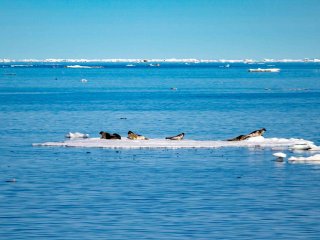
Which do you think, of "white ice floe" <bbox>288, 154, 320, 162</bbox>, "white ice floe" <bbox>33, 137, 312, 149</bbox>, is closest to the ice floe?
"white ice floe" <bbox>288, 154, 320, 162</bbox>

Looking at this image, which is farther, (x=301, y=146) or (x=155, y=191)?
(x=301, y=146)

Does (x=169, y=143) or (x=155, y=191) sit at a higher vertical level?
(x=155, y=191)

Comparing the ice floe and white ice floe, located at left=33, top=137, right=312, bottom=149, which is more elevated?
the ice floe

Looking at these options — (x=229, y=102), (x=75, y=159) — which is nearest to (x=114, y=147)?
(x=75, y=159)

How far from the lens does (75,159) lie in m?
33.5

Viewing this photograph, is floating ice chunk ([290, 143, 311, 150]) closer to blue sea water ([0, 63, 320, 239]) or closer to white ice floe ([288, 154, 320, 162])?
blue sea water ([0, 63, 320, 239])

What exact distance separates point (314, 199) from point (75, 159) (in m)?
11.8

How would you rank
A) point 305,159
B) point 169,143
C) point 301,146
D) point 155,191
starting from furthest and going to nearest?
point 169,143
point 301,146
point 305,159
point 155,191

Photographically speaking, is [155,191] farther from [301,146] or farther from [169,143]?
[169,143]

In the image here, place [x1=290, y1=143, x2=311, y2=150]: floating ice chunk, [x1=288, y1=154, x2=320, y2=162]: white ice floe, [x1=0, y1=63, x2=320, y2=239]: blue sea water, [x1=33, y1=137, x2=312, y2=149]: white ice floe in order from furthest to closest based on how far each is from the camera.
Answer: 1. [x1=33, y1=137, x2=312, y2=149]: white ice floe
2. [x1=290, y1=143, x2=311, y2=150]: floating ice chunk
3. [x1=288, y1=154, x2=320, y2=162]: white ice floe
4. [x1=0, y1=63, x2=320, y2=239]: blue sea water

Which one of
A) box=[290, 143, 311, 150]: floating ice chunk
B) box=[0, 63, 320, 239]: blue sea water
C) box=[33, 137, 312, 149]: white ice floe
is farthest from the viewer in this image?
box=[33, 137, 312, 149]: white ice floe

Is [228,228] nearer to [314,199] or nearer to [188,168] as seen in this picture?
[314,199]

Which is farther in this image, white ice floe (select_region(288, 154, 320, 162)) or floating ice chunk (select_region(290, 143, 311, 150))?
floating ice chunk (select_region(290, 143, 311, 150))

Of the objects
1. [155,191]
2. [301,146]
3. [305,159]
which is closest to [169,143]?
[301,146]
